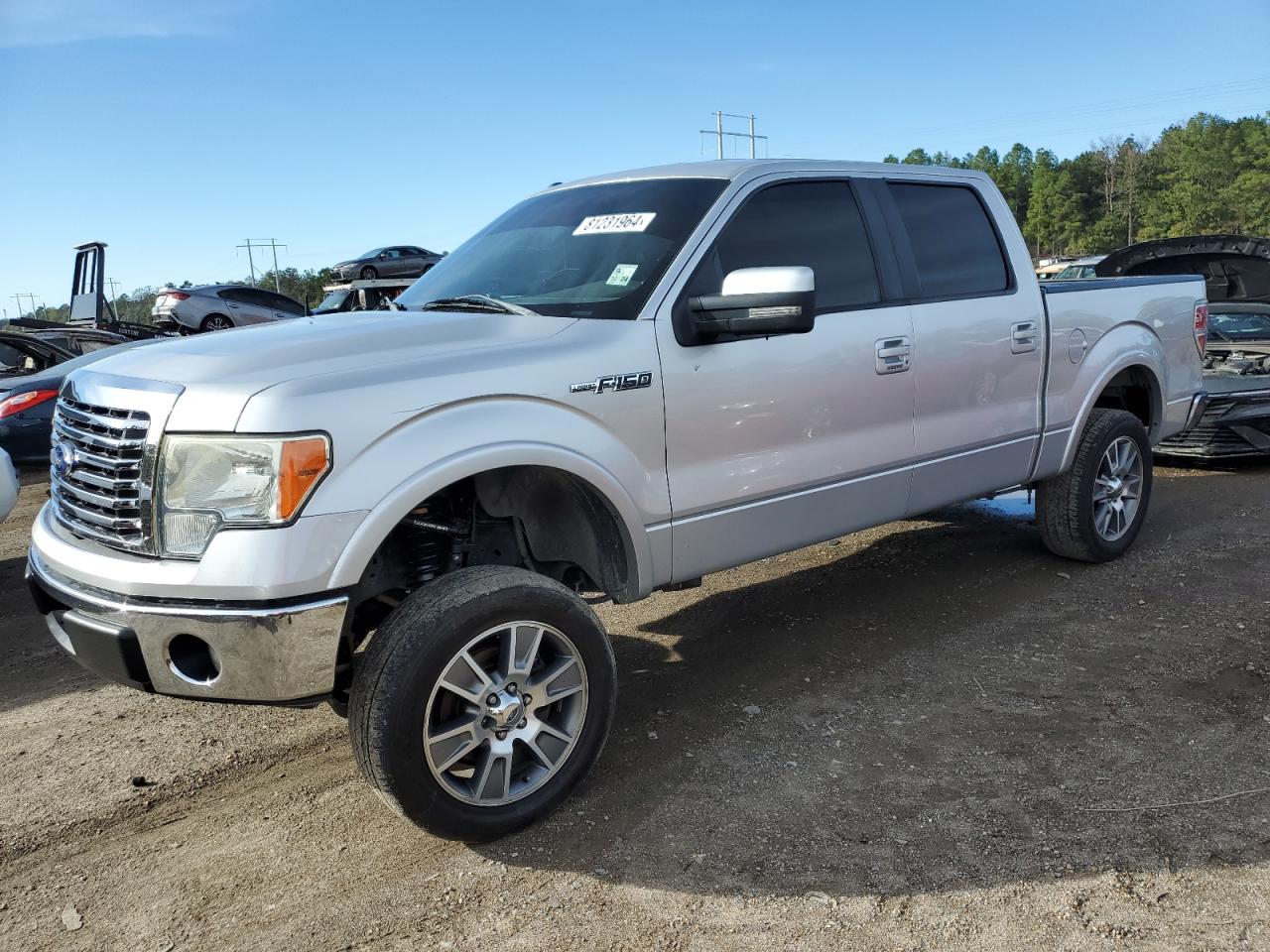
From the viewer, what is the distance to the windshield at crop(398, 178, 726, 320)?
3594mm

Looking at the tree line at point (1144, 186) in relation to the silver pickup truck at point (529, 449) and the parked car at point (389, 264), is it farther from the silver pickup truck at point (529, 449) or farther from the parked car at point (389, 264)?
the silver pickup truck at point (529, 449)

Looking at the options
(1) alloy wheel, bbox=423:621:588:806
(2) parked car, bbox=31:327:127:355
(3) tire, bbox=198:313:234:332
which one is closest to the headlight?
(1) alloy wheel, bbox=423:621:588:806

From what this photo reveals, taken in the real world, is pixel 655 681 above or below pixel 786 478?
below

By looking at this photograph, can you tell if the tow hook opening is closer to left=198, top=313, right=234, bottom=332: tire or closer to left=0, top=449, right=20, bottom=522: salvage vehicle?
left=0, top=449, right=20, bottom=522: salvage vehicle

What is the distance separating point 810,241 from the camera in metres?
4.08

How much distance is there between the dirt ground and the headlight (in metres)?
1.05

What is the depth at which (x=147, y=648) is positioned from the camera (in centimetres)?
274

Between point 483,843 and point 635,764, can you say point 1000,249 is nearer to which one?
point 635,764

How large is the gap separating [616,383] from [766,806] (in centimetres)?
141

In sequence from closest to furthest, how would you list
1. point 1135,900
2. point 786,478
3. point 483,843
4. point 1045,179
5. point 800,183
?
point 1135,900 < point 483,843 < point 786,478 < point 800,183 < point 1045,179

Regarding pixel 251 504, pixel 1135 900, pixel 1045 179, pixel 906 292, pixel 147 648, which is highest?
pixel 1045 179

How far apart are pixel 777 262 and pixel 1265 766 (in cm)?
238

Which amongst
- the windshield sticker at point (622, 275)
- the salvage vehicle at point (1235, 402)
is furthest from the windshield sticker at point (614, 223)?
the salvage vehicle at point (1235, 402)

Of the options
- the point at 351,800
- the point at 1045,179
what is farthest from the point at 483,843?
the point at 1045,179
